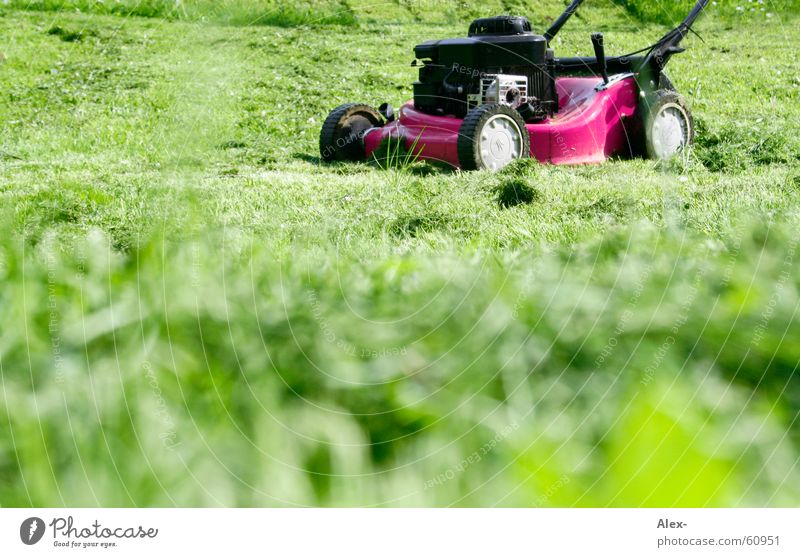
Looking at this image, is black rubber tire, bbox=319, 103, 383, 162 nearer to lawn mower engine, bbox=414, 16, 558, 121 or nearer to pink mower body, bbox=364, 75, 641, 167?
pink mower body, bbox=364, 75, 641, 167

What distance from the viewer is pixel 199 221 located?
3.74ft

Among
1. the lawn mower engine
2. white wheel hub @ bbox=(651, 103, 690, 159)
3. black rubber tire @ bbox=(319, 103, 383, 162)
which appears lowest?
black rubber tire @ bbox=(319, 103, 383, 162)

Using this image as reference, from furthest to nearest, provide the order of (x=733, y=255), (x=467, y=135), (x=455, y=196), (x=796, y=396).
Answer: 1. (x=467, y=135)
2. (x=455, y=196)
3. (x=733, y=255)
4. (x=796, y=396)

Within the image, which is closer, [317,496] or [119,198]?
[317,496]

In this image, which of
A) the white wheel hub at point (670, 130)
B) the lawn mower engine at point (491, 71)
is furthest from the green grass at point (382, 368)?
the white wheel hub at point (670, 130)

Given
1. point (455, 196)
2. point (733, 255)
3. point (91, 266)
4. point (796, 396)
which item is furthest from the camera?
point (455, 196)

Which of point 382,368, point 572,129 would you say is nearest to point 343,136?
point 572,129

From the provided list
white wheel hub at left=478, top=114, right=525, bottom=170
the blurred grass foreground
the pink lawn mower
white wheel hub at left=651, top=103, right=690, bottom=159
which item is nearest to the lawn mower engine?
the pink lawn mower

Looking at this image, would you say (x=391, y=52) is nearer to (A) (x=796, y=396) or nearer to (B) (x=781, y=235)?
(B) (x=781, y=235)

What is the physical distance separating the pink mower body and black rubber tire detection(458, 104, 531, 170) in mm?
260

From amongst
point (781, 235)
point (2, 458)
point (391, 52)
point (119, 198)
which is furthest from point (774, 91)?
point (2, 458)

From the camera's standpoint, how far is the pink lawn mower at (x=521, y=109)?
13.9ft

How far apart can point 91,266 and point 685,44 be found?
4652 mm

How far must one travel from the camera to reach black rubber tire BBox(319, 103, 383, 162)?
4984mm
